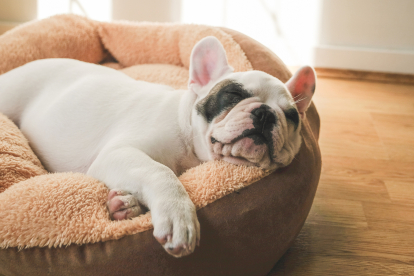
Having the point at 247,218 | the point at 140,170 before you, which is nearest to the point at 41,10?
the point at 140,170

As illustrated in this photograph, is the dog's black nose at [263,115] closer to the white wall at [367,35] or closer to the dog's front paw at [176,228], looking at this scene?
the dog's front paw at [176,228]

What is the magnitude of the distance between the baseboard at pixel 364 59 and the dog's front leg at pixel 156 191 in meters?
2.89

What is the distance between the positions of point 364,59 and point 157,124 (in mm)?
2909

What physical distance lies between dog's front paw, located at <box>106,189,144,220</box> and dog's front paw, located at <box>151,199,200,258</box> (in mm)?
163

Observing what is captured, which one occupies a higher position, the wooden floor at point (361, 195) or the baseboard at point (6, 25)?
the baseboard at point (6, 25)

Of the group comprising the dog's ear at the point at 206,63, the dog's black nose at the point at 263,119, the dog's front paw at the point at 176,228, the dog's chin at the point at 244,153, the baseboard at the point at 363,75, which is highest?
the dog's ear at the point at 206,63

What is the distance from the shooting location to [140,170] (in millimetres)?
1237

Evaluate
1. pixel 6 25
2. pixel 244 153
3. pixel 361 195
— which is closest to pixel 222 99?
pixel 244 153

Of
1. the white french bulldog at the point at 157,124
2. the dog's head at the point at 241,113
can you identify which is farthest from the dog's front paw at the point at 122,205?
the dog's head at the point at 241,113

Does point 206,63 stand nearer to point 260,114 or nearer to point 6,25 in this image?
point 260,114

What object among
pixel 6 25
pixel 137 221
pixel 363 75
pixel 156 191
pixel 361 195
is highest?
pixel 6 25

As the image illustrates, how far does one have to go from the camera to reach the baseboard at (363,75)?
369cm

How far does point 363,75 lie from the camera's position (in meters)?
3.76

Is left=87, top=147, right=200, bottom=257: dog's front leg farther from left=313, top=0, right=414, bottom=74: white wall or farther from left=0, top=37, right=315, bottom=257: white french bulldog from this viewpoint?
left=313, top=0, right=414, bottom=74: white wall
